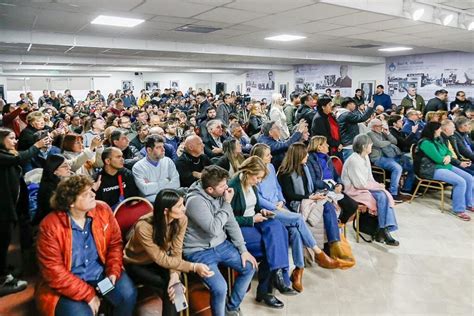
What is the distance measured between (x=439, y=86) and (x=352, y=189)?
33.4 feet

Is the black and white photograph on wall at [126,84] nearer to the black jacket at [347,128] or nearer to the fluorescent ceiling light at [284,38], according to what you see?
the fluorescent ceiling light at [284,38]

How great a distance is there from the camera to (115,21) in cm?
613

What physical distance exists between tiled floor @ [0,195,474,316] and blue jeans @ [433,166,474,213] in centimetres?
58

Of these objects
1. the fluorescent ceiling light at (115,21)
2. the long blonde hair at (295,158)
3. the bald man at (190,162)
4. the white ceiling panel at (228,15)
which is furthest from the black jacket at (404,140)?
the fluorescent ceiling light at (115,21)

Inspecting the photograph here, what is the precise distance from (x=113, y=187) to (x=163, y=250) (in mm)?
1020

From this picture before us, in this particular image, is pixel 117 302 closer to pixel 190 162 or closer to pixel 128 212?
pixel 128 212

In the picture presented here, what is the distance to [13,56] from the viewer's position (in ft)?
38.6

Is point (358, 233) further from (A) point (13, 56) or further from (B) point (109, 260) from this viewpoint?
(A) point (13, 56)

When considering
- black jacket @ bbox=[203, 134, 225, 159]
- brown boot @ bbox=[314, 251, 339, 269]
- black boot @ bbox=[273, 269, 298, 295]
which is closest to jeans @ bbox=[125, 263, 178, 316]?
black boot @ bbox=[273, 269, 298, 295]

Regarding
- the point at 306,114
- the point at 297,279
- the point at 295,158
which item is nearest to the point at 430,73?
the point at 306,114

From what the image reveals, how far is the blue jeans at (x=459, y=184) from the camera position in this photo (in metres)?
4.76

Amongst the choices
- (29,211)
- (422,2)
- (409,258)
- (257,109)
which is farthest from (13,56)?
(409,258)

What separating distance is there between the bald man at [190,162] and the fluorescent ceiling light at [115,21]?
10.4ft

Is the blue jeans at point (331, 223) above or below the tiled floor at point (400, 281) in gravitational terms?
above
